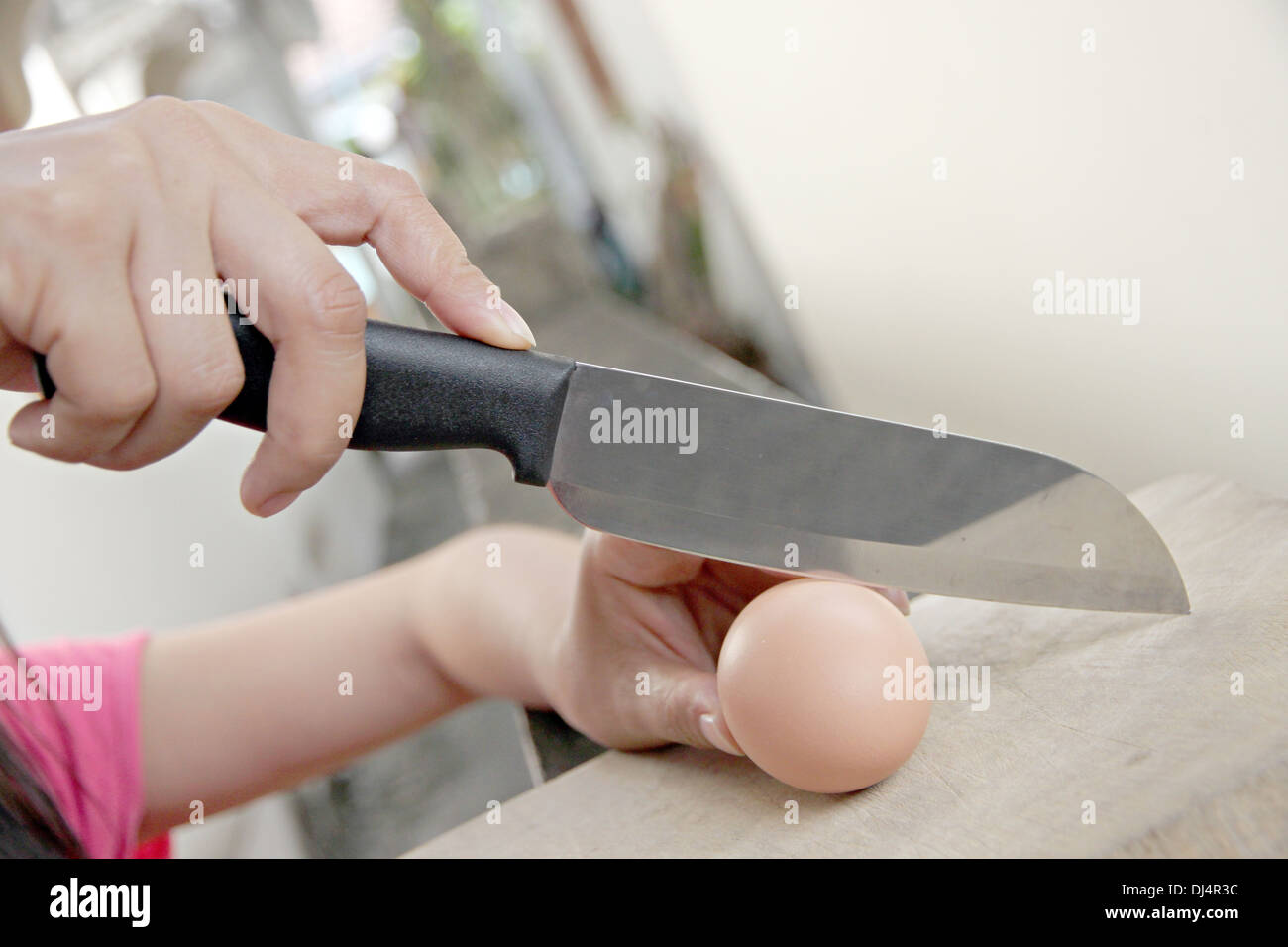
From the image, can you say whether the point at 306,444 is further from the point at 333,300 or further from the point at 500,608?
the point at 500,608

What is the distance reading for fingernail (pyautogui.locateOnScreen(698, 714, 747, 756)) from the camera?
463 millimetres

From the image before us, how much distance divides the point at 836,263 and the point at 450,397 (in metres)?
0.84

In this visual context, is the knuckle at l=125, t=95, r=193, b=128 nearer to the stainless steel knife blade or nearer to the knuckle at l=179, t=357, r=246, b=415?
the knuckle at l=179, t=357, r=246, b=415

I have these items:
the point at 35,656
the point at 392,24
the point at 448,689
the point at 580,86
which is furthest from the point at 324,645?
the point at 392,24

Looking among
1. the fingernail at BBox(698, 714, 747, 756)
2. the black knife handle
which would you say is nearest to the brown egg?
the fingernail at BBox(698, 714, 747, 756)

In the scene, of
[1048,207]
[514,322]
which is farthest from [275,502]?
[1048,207]

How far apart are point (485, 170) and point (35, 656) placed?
511 cm

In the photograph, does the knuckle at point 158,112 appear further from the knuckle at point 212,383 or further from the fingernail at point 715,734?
the fingernail at point 715,734

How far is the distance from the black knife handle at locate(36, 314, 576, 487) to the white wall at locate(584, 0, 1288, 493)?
1.41ft

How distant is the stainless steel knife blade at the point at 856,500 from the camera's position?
18.1 inches

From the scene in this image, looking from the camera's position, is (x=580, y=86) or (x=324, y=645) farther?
(x=580, y=86)

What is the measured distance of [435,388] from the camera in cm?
46

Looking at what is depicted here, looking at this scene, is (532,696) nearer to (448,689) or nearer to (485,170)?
(448,689)

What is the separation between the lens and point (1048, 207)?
0.71m
